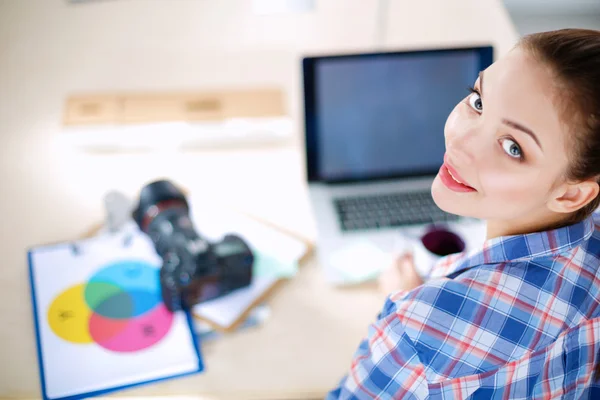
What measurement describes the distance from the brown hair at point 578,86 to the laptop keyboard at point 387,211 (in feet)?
1.52

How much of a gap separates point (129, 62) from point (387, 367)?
93 centimetres

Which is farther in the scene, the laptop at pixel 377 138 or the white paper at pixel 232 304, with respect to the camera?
the laptop at pixel 377 138

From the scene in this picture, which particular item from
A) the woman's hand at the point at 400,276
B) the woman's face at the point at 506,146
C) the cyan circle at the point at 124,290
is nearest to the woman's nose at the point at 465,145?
the woman's face at the point at 506,146

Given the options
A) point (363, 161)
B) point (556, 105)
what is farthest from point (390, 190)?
point (556, 105)

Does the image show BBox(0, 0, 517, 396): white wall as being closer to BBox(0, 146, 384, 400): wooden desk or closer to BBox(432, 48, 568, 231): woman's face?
BBox(0, 146, 384, 400): wooden desk

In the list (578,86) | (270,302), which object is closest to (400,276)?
(270,302)

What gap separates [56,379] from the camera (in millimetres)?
766

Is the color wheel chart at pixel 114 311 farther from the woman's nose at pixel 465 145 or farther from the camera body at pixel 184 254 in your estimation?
the woman's nose at pixel 465 145

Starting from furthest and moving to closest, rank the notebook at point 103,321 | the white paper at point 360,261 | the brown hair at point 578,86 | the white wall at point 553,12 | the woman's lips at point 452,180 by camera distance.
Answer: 1. the white wall at point 553,12
2. the white paper at point 360,261
3. the notebook at point 103,321
4. the woman's lips at point 452,180
5. the brown hair at point 578,86

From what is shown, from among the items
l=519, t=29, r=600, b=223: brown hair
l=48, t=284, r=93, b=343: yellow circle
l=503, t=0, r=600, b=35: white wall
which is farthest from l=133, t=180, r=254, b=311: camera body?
l=503, t=0, r=600, b=35: white wall

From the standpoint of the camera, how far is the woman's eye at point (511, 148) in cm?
53

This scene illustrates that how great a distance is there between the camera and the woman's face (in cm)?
51

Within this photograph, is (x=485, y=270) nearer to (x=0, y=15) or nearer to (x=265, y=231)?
(x=265, y=231)

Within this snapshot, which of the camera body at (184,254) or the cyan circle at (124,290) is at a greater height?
the camera body at (184,254)
